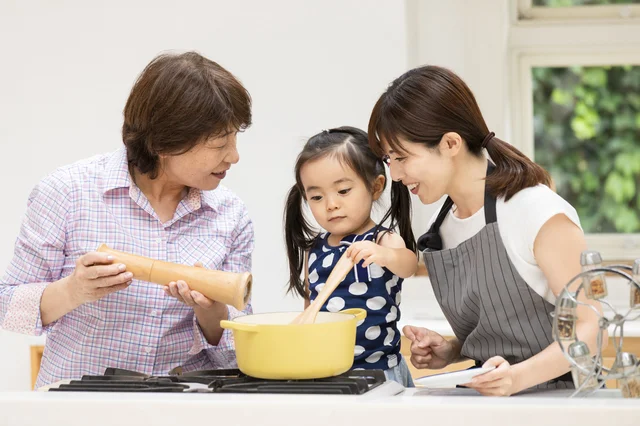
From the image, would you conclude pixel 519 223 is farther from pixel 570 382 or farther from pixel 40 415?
pixel 40 415

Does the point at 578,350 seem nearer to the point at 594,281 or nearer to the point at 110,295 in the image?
the point at 594,281

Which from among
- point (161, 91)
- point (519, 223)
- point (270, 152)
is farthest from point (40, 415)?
point (270, 152)

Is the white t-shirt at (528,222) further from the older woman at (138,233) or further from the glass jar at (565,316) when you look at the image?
the older woman at (138,233)

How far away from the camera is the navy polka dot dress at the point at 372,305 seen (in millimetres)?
1615

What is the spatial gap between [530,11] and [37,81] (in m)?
1.91

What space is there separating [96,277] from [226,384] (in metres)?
0.33

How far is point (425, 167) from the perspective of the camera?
148 centimetres

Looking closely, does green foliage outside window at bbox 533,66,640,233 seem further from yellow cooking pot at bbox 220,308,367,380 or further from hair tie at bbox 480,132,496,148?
yellow cooking pot at bbox 220,308,367,380

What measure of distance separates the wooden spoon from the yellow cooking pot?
0.34ft

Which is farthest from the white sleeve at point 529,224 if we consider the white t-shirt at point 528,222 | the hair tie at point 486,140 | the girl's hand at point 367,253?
the girl's hand at point 367,253

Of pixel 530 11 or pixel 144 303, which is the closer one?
pixel 144 303

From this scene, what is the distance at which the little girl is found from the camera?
1619mm

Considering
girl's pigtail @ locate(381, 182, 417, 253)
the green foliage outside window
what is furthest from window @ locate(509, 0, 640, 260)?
girl's pigtail @ locate(381, 182, 417, 253)

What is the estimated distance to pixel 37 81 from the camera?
2.96 meters
